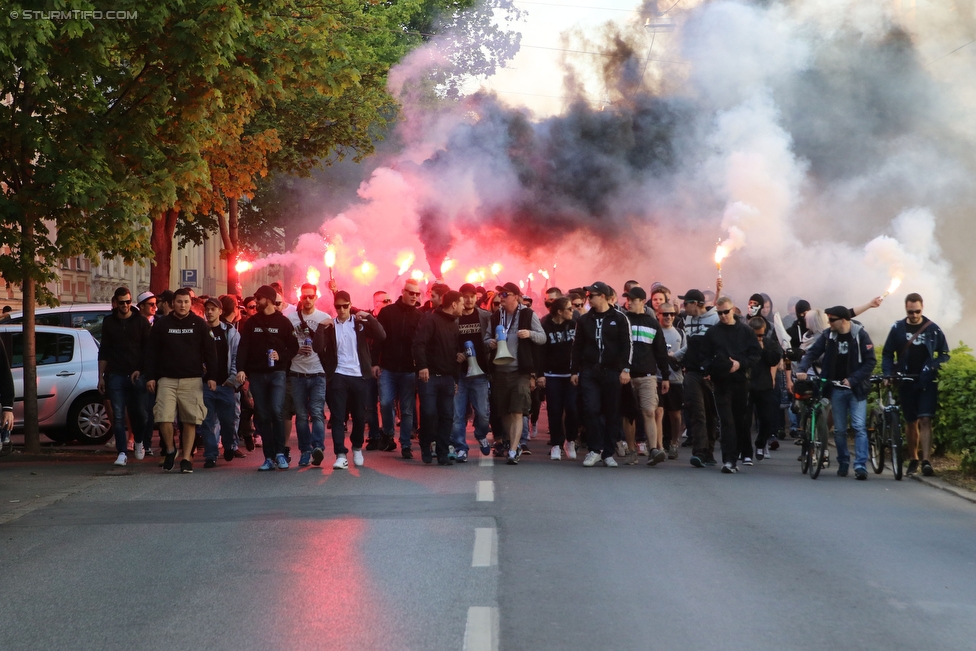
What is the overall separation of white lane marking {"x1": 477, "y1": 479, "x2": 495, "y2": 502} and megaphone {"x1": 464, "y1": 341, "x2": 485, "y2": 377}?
1.96 meters

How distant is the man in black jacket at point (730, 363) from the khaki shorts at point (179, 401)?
199 inches

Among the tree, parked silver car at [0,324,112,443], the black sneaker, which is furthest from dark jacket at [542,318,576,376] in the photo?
parked silver car at [0,324,112,443]

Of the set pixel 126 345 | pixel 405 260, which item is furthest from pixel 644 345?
pixel 405 260

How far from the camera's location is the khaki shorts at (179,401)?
12367mm

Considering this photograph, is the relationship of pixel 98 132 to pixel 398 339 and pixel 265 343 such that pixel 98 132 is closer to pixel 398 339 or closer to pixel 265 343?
pixel 265 343

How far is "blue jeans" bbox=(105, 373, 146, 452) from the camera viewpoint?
13422 mm

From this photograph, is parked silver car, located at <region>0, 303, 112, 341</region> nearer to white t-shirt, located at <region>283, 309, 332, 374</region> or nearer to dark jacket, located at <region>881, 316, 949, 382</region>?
white t-shirt, located at <region>283, 309, 332, 374</region>

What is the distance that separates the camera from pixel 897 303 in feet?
107

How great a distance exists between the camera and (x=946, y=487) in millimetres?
11375

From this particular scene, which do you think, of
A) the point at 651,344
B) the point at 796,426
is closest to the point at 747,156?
the point at 796,426

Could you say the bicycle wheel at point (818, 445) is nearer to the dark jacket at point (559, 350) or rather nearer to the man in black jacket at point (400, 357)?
the dark jacket at point (559, 350)

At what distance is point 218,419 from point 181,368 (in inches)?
54.2

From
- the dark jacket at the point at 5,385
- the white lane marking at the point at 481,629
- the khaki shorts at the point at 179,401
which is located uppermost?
the dark jacket at the point at 5,385

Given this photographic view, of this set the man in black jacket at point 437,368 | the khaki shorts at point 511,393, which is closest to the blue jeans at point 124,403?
the man in black jacket at point 437,368
